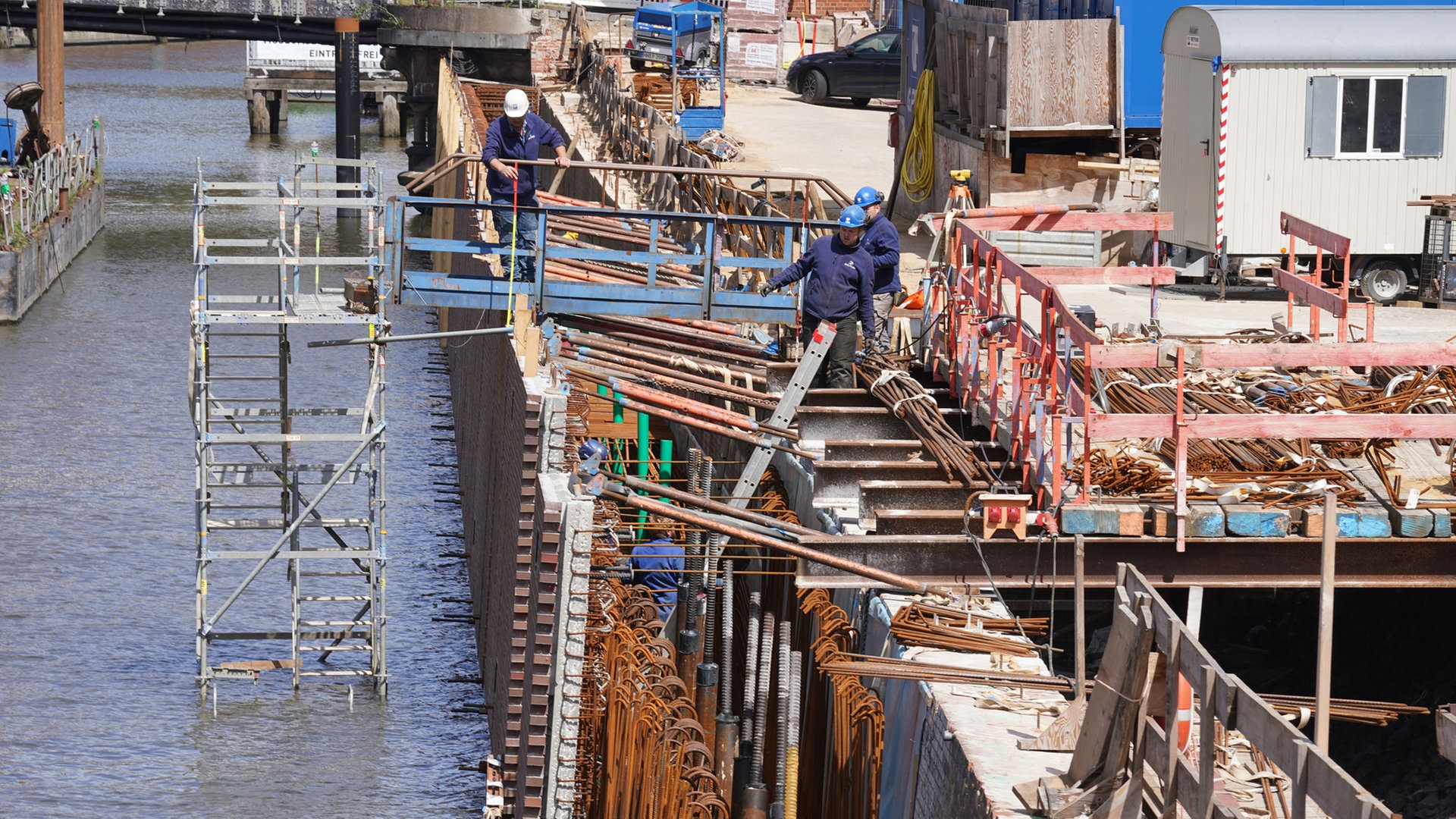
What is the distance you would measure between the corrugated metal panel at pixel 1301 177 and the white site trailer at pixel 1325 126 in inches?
0.5

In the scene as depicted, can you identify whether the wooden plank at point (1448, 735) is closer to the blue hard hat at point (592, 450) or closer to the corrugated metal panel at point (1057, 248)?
the blue hard hat at point (592, 450)

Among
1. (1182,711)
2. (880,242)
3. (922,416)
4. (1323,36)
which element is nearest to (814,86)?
(1323,36)

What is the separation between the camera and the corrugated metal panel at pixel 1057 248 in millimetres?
25422

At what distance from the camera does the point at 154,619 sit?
2109cm

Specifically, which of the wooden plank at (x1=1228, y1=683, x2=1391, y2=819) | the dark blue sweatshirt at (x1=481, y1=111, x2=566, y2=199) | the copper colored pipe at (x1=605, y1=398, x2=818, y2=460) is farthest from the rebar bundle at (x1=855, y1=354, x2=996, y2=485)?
the wooden plank at (x1=1228, y1=683, x2=1391, y2=819)

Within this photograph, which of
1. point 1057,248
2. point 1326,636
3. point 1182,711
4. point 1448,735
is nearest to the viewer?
point 1448,735

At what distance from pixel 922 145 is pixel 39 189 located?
2004cm

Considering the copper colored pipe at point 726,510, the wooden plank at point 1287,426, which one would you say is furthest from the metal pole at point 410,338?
the wooden plank at point 1287,426

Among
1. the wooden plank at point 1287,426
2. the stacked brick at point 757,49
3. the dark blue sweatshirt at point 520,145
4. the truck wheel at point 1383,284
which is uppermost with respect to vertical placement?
the stacked brick at point 757,49

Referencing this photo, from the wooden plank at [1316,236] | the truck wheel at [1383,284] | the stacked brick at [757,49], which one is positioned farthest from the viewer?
the stacked brick at [757,49]

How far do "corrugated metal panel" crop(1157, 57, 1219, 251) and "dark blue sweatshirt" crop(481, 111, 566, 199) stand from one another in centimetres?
760

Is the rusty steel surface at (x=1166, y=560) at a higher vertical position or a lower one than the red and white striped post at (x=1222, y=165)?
lower

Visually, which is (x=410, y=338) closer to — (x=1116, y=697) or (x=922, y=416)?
(x=922, y=416)

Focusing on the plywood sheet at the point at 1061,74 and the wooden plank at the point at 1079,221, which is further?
the plywood sheet at the point at 1061,74
